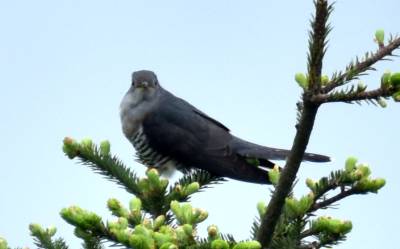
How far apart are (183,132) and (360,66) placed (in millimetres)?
4028

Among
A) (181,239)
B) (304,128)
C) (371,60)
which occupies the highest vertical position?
(371,60)

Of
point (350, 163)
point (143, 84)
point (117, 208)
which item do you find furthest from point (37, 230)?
point (143, 84)

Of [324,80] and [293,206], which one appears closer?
[324,80]

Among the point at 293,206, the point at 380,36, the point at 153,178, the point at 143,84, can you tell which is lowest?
the point at 293,206

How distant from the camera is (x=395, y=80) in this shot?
1.91 meters

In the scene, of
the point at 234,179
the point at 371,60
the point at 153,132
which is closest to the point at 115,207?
the point at 371,60

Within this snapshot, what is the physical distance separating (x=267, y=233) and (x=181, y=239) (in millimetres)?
346

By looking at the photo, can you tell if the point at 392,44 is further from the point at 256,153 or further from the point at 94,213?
the point at 256,153

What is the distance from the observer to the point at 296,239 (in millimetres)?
2486

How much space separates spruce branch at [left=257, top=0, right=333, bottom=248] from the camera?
6.19 ft

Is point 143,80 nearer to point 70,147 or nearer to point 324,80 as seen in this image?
point 70,147

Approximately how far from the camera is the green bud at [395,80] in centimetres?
191

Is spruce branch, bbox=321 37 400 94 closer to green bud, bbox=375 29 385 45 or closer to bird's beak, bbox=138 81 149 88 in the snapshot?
green bud, bbox=375 29 385 45

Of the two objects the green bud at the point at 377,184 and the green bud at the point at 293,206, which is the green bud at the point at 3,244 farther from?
the green bud at the point at 377,184
